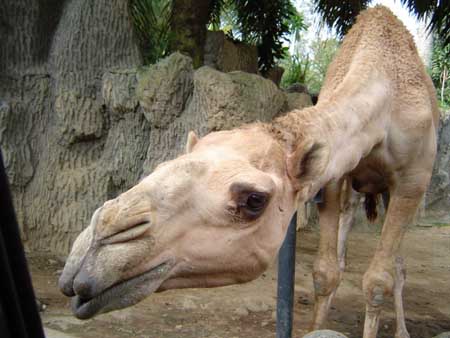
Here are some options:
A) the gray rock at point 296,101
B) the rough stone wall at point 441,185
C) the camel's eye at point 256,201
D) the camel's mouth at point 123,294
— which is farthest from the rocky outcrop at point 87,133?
the rough stone wall at point 441,185

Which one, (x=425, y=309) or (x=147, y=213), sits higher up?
(x=147, y=213)

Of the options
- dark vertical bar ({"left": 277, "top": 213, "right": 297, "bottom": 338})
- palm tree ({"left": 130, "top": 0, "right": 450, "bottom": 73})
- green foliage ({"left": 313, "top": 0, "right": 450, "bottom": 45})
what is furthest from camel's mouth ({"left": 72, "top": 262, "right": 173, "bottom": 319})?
green foliage ({"left": 313, "top": 0, "right": 450, "bottom": 45})

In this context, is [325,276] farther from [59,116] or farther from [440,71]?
[440,71]

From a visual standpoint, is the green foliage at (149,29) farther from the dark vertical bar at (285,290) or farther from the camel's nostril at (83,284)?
the camel's nostril at (83,284)

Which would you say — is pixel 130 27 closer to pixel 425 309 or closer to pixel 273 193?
pixel 425 309

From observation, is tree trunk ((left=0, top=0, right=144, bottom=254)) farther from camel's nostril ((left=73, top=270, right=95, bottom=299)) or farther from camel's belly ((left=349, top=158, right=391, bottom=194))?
camel's nostril ((left=73, top=270, right=95, bottom=299))

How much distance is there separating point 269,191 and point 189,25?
20.4 ft

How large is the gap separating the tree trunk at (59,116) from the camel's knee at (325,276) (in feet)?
10.5

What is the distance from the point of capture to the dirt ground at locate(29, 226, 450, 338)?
15.3 ft

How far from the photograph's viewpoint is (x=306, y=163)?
2.50 meters

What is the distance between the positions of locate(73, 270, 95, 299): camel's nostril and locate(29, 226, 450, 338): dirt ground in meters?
2.80

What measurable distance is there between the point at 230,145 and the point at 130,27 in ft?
16.1

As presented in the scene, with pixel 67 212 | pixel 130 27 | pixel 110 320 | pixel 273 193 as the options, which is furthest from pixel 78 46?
pixel 273 193

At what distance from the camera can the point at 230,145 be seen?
2.35 m
